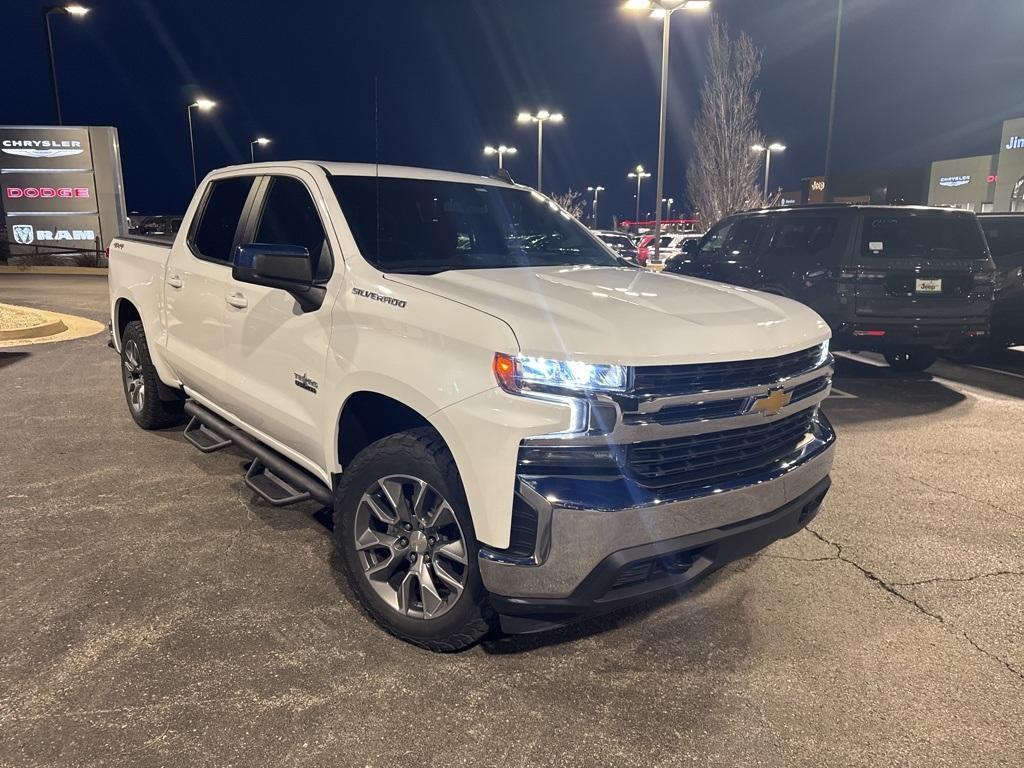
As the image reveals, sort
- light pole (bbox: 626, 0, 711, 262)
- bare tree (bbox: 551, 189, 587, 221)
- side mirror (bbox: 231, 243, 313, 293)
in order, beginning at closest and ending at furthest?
1. side mirror (bbox: 231, 243, 313, 293)
2. light pole (bbox: 626, 0, 711, 262)
3. bare tree (bbox: 551, 189, 587, 221)

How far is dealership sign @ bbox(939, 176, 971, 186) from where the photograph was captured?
179ft

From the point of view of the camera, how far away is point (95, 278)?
22.4 meters

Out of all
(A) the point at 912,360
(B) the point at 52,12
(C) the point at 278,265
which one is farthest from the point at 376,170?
(B) the point at 52,12

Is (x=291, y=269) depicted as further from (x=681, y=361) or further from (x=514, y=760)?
(x=514, y=760)

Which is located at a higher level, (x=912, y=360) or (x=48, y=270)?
(x=48, y=270)

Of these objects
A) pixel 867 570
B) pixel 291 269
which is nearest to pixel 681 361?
pixel 291 269

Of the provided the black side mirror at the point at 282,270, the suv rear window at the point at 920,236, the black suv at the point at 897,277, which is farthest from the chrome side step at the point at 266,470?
the suv rear window at the point at 920,236

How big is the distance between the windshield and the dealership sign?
6029cm

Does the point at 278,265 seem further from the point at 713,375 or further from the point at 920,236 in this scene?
the point at 920,236

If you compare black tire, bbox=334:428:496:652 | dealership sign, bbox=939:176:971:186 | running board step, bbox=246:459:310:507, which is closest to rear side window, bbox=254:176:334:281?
black tire, bbox=334:428:496:652

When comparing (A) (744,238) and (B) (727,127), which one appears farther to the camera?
(B) (727,127)

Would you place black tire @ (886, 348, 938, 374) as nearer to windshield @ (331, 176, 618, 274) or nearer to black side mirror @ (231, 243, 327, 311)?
windshield @ (331, 176, 618, 274)

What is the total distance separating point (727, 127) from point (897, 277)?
22.0m

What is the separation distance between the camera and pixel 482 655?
3158 millimetres
